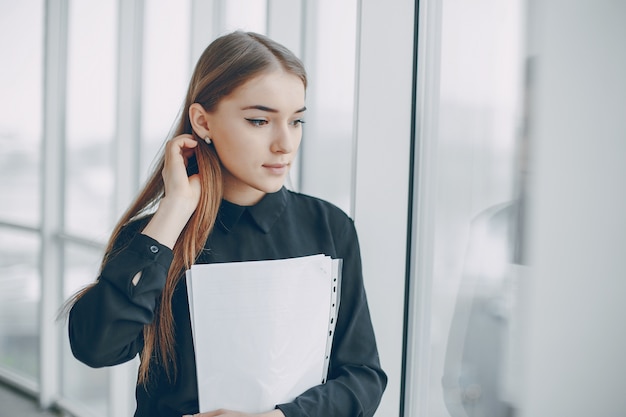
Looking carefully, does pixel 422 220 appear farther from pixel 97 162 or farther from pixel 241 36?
pixel 97 162

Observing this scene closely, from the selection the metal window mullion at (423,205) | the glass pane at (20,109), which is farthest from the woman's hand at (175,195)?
the glass pane at (20,109)

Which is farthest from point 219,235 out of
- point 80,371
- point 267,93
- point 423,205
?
point 80,371

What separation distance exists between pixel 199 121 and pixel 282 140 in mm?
157

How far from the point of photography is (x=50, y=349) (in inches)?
140

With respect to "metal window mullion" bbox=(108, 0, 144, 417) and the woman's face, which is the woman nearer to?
the woman's face

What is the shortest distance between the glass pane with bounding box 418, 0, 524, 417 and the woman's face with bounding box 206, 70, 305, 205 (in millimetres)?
335

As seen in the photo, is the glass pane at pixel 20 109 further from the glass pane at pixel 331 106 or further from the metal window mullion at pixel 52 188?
the glass pane at pixel 331 106

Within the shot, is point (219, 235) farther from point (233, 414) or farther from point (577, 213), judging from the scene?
point (577, 213)

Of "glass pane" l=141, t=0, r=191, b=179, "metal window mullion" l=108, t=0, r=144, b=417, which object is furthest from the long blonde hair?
Result: "metal window mullion" l=108, t=0, r=144, b=417

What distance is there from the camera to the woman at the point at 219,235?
92cm

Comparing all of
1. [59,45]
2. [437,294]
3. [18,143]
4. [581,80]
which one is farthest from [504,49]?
[18,143]

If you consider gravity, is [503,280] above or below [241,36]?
below

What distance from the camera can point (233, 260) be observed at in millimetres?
1002

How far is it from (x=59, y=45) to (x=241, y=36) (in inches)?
117
